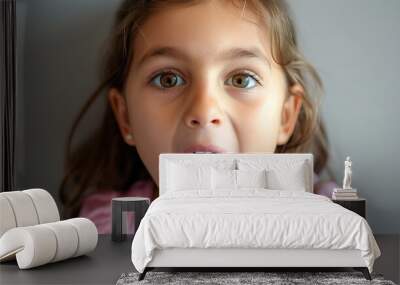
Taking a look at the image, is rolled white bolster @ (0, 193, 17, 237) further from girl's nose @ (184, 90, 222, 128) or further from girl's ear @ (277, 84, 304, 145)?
girl's ear @ (277, 84, 304, 145)

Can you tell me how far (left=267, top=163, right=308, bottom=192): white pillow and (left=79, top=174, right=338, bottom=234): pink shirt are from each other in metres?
0.79

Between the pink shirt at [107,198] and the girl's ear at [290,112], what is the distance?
0.53m

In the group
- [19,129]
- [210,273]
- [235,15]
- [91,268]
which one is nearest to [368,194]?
[235,15]

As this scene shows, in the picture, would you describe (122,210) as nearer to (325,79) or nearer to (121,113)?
(121,113)

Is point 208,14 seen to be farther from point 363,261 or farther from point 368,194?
point 363,261

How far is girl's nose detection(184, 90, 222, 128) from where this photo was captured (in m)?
6.71

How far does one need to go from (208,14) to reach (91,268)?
2799mm

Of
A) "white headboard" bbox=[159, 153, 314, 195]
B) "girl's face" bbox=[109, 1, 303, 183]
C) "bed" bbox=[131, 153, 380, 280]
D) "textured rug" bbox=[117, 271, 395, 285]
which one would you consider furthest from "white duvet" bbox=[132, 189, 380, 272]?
"girl's face" bbox=[109, 1, 303, 183]

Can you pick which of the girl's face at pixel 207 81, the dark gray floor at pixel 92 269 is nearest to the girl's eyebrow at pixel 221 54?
the girl's face at pixel 207 81

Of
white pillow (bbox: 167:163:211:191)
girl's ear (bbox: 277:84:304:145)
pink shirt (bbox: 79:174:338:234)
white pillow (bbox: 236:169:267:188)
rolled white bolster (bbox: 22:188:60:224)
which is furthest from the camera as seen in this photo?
pink shirt (bbox: 79:174:338:234)

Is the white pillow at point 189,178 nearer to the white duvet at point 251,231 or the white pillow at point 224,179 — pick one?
the white pillow at point 224,179

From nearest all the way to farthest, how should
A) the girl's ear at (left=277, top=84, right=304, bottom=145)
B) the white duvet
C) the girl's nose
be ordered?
the white duvet, the girl's nose, the girl's ear at (left=277, top=84, right=304, bottom=145)

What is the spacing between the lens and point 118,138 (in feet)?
22.9

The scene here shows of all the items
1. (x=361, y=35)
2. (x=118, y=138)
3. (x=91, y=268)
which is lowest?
(x=91, y=268)
